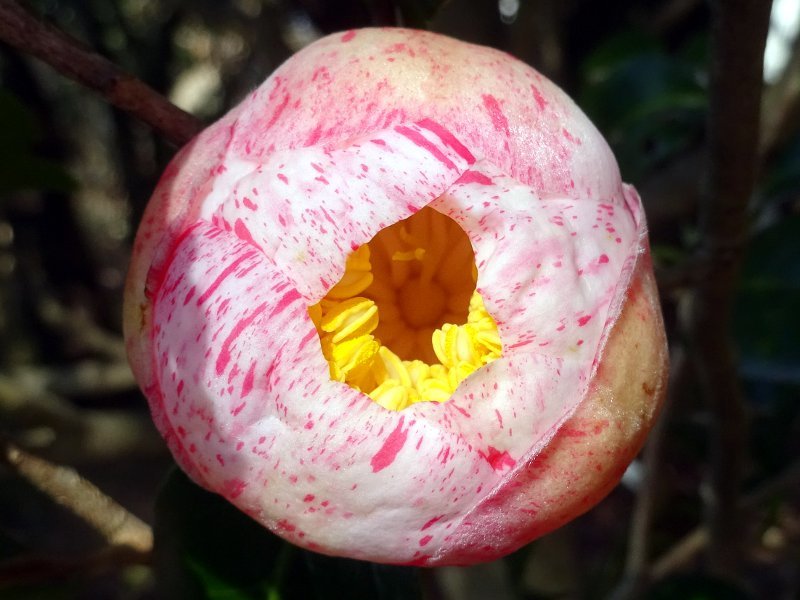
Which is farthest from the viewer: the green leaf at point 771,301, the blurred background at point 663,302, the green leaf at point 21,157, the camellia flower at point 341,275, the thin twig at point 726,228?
the green leaf at point 771,301

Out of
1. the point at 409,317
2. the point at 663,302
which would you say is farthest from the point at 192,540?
the point at 663,302

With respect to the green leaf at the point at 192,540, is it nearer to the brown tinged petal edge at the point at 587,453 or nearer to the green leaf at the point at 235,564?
the green leaf at the point at 235,564

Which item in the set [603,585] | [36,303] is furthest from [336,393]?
[36,303]

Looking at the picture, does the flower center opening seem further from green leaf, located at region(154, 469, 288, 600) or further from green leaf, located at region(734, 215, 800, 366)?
green leaf, located at region(734, 215, 800, 366)

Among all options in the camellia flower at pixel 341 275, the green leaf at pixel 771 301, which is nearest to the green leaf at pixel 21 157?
the camellia flower at pixel 341 275

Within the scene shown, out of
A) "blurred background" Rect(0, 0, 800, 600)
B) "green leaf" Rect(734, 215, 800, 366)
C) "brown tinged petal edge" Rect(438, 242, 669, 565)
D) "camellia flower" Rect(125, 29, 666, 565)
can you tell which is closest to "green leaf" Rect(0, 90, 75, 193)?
"blurred background" Rect(0, 0, 800, 600)

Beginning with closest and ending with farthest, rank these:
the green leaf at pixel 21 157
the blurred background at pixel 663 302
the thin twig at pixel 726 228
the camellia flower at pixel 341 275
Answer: the camellia flower at pixel 341 275
the thin twig at pixel 726 228
the blurred background at pixel 663 302
the green leaf at pixel 21 157

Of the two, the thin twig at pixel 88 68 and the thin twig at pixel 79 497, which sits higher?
the thin twig at pixel 88 68

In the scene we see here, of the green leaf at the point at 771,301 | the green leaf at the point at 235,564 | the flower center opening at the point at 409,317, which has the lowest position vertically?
the green leaf at the point at 771,301
